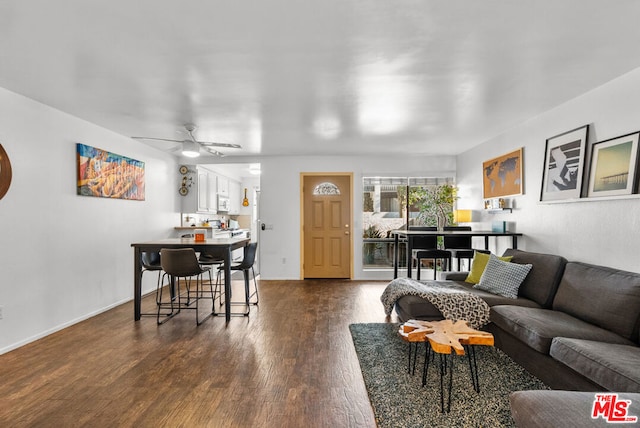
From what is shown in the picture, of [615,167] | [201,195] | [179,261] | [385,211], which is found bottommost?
[179,261]

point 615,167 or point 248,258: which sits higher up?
point 615,167

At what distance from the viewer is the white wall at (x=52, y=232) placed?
3.23 m

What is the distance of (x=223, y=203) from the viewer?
8.09m

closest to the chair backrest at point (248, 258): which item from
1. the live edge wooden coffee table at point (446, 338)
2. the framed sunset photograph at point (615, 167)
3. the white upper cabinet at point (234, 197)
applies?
the live edge wooden coffee table at point (446, 338)

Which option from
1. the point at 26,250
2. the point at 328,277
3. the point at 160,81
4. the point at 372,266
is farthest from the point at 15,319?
the point at 372,266

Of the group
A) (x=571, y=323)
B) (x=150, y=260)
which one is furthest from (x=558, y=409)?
(x=150, y=260)

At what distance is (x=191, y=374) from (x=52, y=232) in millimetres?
2356

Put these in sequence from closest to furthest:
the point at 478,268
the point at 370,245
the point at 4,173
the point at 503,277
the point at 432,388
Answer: the point at 432,388
the point at 4,173
the point at 503,277
the point at 478,268
the point at 370,245

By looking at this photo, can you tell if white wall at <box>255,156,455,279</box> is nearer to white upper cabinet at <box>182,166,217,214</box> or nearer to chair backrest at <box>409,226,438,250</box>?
white upper cabinet at <box>182,166,217,214</box>

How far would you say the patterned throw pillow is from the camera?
3.43m

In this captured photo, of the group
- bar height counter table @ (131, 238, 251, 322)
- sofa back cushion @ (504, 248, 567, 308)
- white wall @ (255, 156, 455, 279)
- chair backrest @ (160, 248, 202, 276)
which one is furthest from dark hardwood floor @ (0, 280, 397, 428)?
white wall @ (255, 156, 455, 279)

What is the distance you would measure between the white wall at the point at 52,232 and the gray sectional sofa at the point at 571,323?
12.2 ft

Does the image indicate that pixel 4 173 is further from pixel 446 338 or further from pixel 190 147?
pixel 446 338

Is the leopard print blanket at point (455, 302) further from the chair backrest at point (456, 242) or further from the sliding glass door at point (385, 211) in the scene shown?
the sliding glass door at point (385, 211)
